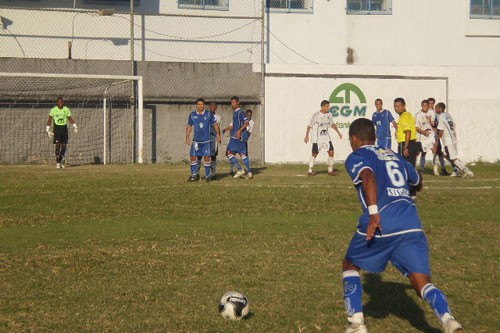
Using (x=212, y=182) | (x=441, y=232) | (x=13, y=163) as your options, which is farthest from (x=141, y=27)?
(x=441, y=232)

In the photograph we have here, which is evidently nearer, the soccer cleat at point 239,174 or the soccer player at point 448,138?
the soccer cleat at point 239,174

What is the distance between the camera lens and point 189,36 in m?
29.0

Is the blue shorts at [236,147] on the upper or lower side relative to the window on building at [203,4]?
lower

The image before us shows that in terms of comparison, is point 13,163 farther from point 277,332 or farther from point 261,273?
point 277,332

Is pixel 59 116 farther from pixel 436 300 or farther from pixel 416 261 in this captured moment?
pixel 436 300

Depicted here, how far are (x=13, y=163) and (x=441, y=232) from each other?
1683 centimetres

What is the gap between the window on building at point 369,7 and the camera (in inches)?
1235

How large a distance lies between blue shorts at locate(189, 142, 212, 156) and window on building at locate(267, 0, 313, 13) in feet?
43.4

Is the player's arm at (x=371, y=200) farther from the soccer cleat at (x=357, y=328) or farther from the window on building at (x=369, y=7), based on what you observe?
the window on building at (x=369, y=7)

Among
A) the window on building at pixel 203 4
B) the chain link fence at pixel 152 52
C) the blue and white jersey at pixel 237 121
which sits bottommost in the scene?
the blue and white jersey at pixel 237 121

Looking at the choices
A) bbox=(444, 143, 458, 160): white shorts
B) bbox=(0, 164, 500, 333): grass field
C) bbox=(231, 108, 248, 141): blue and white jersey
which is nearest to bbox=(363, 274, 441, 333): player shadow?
bbox=(0, 164, 500, 333): grass field

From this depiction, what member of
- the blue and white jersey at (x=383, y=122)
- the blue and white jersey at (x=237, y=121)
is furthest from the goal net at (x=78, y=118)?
the blue and white jersey at (x=383, y=122)

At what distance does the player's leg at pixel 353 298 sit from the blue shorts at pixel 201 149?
11.9 metres

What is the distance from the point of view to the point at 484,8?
33094 millimetres
